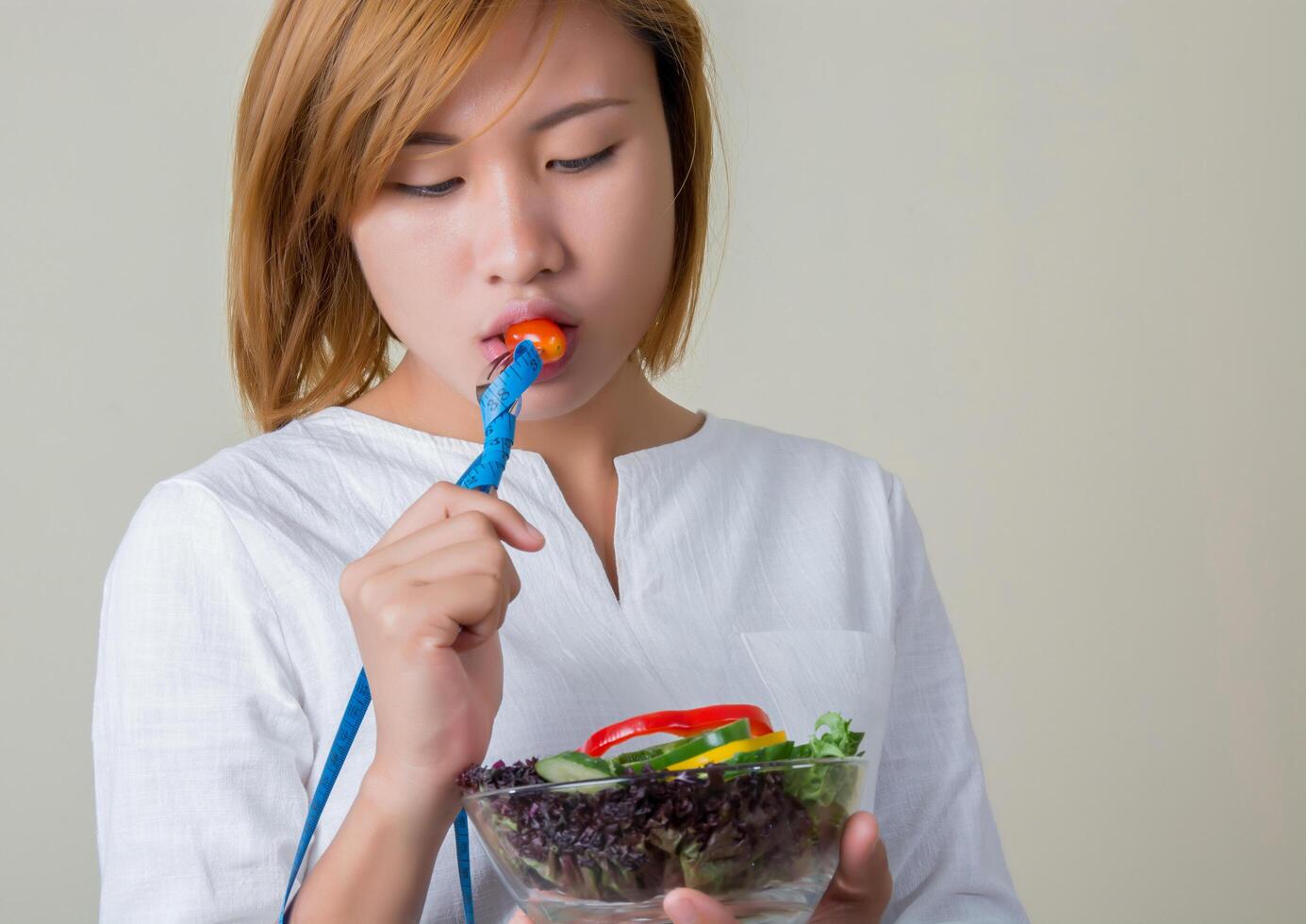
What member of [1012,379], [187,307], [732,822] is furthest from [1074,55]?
[732,822]


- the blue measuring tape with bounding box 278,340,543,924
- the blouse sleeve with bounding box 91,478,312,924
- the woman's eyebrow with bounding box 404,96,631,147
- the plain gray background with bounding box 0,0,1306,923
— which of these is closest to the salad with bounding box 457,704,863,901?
the blue measuring tape with bounding box 278,340,543,924

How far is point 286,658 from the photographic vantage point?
45.3 inches

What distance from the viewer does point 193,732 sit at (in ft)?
3.55

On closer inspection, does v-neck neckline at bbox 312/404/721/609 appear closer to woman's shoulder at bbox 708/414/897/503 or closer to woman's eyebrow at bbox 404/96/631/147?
woman's shoulder at bbox 708/414/897/503

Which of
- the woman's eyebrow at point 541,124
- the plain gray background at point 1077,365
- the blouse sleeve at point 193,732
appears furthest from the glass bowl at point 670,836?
the plain gray background at point 1077,365

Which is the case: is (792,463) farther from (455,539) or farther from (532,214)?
(455,539)

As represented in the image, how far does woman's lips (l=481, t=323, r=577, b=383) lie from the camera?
113 cm

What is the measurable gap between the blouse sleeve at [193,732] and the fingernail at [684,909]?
0.41 m

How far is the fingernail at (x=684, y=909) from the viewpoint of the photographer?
2.48ft

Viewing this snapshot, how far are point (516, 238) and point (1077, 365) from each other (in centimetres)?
164

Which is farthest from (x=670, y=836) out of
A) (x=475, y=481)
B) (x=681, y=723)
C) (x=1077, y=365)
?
(x=1077, y=365)

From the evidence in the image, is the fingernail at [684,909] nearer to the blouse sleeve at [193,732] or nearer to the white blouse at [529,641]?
the white blouse at [529,641]

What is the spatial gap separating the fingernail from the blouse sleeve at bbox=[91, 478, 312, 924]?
41cm

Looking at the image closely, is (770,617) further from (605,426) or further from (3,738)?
(3,738)
